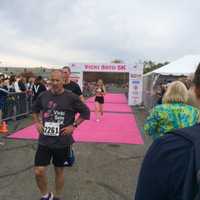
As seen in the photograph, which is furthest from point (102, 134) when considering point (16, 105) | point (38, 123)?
point (38, 123)

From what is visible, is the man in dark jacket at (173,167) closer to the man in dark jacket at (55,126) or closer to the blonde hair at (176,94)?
the blonde hair at (176,94)

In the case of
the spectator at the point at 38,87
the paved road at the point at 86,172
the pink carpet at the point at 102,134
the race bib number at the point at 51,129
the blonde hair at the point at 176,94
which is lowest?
the pink carpet at the point at 102,134

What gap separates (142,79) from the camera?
2092 centimetres

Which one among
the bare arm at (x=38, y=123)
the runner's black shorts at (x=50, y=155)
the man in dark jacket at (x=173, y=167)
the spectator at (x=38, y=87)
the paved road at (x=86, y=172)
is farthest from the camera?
the spectator at (x=38, y=87)

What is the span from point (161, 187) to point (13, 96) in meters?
10.9

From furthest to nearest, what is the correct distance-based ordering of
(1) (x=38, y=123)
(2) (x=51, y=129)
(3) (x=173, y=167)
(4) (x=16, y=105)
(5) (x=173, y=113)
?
(4) (x=16, y=105), (1) (x=38, y=123), (2) (x=51, y=129), (5) (x=173, y=113), (3) (x=173, y=167)

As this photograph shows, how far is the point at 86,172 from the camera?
5285 mm

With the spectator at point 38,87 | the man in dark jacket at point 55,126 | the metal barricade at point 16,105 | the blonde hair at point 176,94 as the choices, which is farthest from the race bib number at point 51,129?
the spectator at point 38,87

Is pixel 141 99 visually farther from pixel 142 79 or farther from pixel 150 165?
pixel 150 165

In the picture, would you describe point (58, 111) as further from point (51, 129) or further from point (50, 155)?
point (50, 155)

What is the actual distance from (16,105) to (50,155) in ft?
27.3

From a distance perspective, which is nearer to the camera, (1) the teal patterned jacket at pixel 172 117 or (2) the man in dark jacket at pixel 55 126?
(1) the teal patterned jacket at pixel 172 117

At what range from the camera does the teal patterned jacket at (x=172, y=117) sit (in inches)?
126

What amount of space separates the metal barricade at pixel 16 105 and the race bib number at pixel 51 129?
7.24 metres
